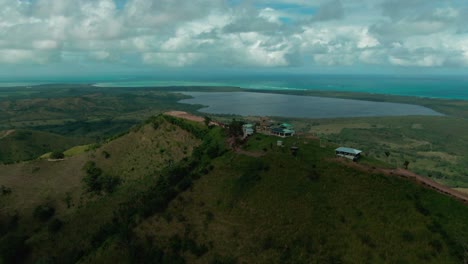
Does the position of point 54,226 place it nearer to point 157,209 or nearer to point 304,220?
point 157,209

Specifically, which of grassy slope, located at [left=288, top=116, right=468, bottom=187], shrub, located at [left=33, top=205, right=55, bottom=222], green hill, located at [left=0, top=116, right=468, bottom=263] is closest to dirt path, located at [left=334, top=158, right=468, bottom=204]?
green hill, located at [left=0, top=116, right=468, bottom=263]

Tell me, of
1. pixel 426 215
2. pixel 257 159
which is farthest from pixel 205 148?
pixel 426 215

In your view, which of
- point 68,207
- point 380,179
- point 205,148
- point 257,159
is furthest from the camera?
point 205,148

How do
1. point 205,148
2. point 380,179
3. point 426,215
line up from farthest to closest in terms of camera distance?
point 205,148
point 380,179
point 426,215

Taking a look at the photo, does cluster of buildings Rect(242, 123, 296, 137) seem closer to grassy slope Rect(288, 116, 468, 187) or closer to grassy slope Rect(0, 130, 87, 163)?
grassy slope Rect(288, 116, 468, 187)

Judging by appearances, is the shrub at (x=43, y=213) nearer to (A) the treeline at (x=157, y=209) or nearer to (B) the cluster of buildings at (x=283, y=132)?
(A) the treeline at (x=157, y=209)

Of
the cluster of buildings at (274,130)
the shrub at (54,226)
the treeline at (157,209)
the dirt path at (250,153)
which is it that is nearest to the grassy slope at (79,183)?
the shrub at (54,226)

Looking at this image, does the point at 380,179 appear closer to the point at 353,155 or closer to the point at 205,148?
the point at 353,155

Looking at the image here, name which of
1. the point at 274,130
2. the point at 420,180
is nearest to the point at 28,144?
the point at 274,130
